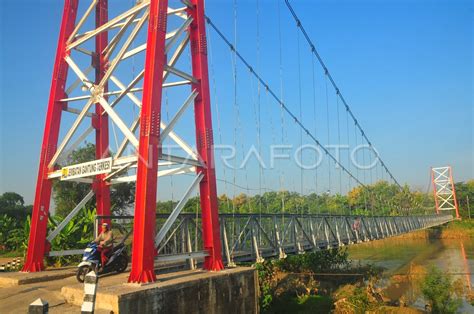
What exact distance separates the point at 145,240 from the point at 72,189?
16800mm

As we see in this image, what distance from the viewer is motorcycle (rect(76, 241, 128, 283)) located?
6660 millimetres

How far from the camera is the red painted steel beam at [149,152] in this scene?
598cm

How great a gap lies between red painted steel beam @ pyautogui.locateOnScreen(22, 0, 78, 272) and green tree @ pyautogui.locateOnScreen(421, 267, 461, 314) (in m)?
11.1

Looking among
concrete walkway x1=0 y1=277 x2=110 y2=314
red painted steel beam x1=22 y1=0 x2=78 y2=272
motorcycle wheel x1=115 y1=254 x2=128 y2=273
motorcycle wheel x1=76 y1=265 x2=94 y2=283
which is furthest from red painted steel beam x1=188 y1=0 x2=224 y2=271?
red painted steel beam x1=22 y1=0 x2=78 y2=272

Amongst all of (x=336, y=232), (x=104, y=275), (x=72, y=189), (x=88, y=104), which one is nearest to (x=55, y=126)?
(x=88, y=104)

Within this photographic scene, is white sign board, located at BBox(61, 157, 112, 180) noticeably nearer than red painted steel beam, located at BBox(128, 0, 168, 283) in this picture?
No

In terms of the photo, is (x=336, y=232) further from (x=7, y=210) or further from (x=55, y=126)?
(x=7, y=210)

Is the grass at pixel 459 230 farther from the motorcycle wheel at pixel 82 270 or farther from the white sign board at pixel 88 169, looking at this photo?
the motorcycle wheel at pixel 82 270

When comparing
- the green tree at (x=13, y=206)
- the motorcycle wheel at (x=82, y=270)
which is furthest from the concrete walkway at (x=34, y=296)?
the green tree at (x=13, y=206)

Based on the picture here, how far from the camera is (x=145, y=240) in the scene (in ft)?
19.7

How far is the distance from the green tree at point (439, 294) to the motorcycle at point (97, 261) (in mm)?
9896

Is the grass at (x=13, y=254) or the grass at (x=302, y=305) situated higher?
the grass at (x=13, y=254)

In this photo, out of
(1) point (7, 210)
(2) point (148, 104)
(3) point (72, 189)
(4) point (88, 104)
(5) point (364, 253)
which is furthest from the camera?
(5) point (364, 253)

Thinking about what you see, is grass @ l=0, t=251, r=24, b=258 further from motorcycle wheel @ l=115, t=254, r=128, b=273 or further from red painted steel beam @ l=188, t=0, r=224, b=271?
red painted steel beam @ l=188, t=0, r=224, b=271
